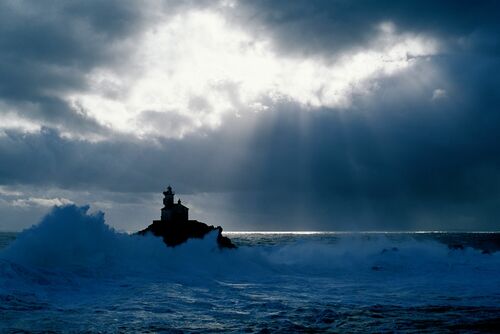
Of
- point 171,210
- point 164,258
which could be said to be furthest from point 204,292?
point 171,210

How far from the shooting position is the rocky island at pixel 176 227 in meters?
49.2

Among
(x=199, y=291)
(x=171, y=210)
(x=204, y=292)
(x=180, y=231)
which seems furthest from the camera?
(x=171, y=210)

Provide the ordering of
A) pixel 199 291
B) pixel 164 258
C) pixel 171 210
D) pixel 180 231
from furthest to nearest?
pixel 171 210
pixel 180 231
pixel 164 258
pixel 199 291

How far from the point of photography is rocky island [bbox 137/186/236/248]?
1935 inches

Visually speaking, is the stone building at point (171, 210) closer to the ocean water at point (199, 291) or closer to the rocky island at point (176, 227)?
the rocky island at point (176, 227)

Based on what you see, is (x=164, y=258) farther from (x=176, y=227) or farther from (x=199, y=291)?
(x=176, y=227)

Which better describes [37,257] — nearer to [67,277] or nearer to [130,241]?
[67,277]

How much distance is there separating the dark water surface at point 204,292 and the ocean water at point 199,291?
5 cm

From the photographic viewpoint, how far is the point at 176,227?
165ft

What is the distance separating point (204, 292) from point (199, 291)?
36 centimetres

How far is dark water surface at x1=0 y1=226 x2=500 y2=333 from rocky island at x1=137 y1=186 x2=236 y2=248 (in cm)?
1407

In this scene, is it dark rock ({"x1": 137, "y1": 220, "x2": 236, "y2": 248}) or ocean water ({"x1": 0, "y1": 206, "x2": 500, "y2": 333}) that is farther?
dark rock ({"x1": 137, "y1": 220, "x2": 236, "y2": 248})

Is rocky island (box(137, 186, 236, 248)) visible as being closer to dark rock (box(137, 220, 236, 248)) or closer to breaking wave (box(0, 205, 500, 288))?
dark rock (box(137, 220, 236, 248))

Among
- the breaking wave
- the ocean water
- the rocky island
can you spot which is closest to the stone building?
the rocky island
